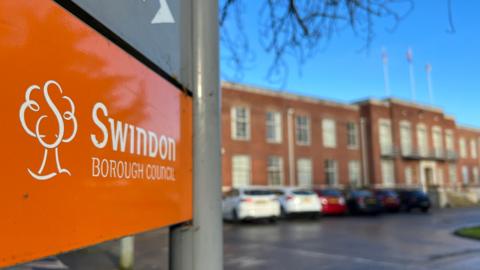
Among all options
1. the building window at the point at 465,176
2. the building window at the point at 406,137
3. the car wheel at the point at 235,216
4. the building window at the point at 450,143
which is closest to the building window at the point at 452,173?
the building window at the point at 450,143

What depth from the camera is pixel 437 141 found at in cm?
4491

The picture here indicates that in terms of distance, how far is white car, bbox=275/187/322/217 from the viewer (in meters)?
19.2

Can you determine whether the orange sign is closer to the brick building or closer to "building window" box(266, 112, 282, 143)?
the brick building

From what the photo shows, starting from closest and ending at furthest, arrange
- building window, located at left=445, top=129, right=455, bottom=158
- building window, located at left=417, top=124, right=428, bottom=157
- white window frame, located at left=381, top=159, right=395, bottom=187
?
white window frame, located at left=381, top=159, right=395, bottom=187 < building window, located at left=417, top=124, right=428, bottom=157 < building window, located at left=445, top=129, right=455, bottom=158

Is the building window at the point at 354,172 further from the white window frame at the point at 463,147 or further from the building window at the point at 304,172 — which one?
the white window frame at the point at 463,147

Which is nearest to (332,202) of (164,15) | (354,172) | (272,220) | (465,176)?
(272,220)

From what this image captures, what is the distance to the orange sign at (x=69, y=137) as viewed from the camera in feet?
4.09

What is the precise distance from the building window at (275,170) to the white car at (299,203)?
988 centimetres

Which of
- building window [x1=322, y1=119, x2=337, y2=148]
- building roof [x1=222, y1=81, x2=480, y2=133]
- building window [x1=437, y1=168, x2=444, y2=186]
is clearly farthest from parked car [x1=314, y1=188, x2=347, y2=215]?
building window [x1=437, y1=168, x2=444, y2=186]

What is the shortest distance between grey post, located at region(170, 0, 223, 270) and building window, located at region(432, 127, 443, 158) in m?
45.7

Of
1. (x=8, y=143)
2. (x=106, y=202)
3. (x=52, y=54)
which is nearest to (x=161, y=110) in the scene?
(x=106, y=202)

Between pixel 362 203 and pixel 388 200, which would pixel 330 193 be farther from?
pixel 388 200

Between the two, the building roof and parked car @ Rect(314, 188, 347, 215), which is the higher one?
the building roof

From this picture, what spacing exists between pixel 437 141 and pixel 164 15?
4729 centimetres
